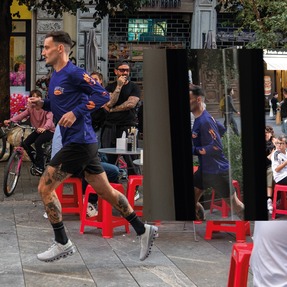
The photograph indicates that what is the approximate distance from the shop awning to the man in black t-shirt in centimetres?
776

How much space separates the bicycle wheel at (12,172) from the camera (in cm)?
1122

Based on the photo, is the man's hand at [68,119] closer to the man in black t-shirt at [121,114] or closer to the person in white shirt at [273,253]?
the person in white shirt at [273,253]

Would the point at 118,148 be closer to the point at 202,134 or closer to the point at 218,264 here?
the point at 218,264

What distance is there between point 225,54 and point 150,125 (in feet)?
1.35

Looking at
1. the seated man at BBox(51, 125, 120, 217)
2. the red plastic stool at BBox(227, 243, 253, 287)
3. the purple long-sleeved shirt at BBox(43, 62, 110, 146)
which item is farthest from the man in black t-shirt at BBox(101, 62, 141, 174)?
the red plastic stool at BBox(227, 243, 253, 287)

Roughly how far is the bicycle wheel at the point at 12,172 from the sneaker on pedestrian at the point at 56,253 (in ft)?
14.3

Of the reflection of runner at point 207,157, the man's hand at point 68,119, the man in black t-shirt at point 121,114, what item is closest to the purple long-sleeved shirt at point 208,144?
the reflection of runner at point 207,157

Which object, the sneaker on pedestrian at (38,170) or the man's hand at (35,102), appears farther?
the sneaker on pedestrian at (38,170)

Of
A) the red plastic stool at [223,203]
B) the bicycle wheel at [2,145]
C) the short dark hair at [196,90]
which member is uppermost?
the short dark hair at [196,90]

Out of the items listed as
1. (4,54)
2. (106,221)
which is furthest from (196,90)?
(4,54)

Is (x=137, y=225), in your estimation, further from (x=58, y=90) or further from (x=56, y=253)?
(x=58, y=90)

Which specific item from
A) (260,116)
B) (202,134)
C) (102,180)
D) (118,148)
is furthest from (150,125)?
(118,148)

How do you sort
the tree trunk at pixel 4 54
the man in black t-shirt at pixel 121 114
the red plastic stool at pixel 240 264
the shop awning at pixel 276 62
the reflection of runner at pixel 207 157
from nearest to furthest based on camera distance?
the shop awning at pixel 276 62 < the reflection of runner at pixel 207 157 < the red plastic stool at pixel 240 264 < the man in black t-shirt at pixel 121 114 < the tree trunk at pixel 4 54

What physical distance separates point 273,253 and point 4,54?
13828 mm
